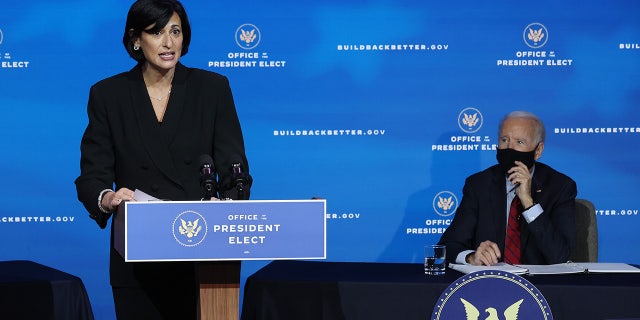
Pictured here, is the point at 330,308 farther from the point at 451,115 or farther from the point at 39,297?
the point at 451,115

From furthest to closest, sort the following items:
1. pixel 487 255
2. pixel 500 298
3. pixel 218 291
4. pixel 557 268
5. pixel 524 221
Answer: pixel 524 221 < pixel 487 255 < pixel 557 268 < pixel 500 298 < pixel 218 291

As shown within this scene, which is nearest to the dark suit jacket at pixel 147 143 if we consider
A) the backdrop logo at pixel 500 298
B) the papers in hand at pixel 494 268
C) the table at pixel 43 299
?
the table at pixel 43 299

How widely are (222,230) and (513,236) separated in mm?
1877

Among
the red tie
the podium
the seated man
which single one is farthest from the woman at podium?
the red tie

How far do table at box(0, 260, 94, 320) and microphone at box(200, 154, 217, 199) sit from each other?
0.91 m

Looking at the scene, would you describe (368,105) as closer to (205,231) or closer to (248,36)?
(248,36)

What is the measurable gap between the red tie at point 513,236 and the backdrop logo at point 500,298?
932 millimetres

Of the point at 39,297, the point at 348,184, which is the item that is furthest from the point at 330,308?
the point at 348,184

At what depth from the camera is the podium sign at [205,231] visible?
2029 mm

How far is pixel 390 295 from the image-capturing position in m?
2.85

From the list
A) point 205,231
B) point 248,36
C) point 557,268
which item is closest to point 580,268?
point 557,268

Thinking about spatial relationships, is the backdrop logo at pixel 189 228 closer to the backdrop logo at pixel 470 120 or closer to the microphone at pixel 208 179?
the microphone at pixel 208 179

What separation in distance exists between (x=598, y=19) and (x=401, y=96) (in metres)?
1.08

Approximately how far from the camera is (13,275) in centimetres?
302
